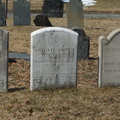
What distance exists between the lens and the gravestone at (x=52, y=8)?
29.4m

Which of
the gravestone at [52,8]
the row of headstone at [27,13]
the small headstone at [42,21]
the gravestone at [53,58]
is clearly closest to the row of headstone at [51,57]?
the gravestone at [53,58]

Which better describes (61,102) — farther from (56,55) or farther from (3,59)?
(3,59)

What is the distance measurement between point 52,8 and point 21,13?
25.8 ft

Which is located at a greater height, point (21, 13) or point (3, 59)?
point (21, 13)

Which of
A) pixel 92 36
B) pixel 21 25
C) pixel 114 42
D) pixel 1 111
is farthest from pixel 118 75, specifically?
pixel 21 25

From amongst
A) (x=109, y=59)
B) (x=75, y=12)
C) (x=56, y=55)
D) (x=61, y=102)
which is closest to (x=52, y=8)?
(x=75, y=12)

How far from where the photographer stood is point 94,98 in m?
8.55

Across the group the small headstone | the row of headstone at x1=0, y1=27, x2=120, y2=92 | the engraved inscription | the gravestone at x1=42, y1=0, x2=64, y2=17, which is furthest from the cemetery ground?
the gravestone at x1=42, y1=0, x2=64, y2=17

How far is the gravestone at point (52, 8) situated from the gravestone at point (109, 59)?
2010 cm

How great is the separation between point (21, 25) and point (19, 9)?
2.46ft

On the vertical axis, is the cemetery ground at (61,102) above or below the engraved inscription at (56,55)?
below

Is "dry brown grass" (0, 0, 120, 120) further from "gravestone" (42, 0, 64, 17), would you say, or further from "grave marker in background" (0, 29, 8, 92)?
"gravestone" (42, 0, 64, 17)

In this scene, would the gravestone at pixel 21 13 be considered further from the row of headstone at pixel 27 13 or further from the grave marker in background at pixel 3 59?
the grave marker in background at pixel 3 59

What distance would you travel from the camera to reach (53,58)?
352 inches
